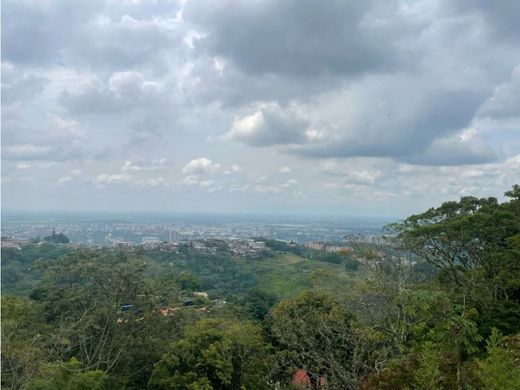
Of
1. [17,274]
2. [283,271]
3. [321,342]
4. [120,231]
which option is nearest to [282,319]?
[321,342]

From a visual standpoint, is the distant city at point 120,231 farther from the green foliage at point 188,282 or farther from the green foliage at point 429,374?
the green foliage at point 429,374

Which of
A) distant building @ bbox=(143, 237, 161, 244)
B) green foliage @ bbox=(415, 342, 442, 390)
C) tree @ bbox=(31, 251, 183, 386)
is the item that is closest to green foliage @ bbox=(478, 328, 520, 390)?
green foliage @ bbox=(415, 342, 442, 390)

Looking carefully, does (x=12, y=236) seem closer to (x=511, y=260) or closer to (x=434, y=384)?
(x=511, y=260)

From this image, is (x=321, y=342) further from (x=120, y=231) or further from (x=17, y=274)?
(x=120, y=231)

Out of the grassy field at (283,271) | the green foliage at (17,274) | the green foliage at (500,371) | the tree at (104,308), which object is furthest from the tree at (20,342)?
the grassy field at (283,271)

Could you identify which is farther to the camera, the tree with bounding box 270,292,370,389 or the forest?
the tree with bounding box 270,292,370,389

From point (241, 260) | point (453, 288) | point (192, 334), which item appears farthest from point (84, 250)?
point (241, 260)

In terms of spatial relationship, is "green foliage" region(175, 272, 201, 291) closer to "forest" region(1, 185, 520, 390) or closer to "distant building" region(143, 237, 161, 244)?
"distant building" region(143, 237, 161, 244)
